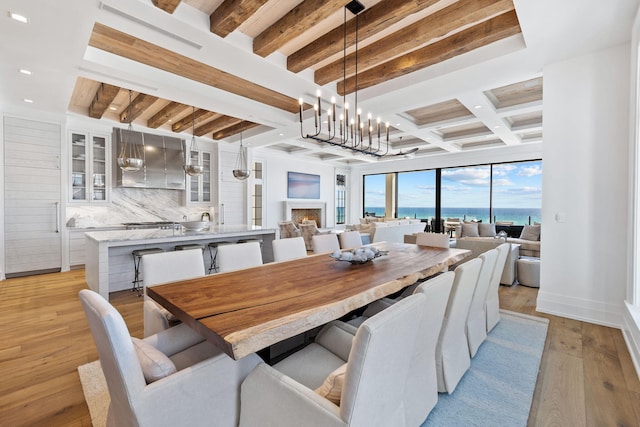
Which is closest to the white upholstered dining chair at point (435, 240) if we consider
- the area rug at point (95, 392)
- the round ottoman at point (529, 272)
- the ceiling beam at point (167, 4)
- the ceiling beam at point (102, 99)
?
the round ottoman at point (529, 272)

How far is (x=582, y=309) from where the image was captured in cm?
304

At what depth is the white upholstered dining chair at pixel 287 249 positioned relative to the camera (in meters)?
2.91

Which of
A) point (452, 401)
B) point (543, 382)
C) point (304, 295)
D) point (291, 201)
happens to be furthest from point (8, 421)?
Result: point (291, 201)

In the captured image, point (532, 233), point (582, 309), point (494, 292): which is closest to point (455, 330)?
point (494, 292)

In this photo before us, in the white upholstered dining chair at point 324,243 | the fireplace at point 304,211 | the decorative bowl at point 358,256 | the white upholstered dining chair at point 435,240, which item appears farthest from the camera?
the fireplace at point 304,211

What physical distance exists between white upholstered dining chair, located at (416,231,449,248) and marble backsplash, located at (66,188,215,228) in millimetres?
5112

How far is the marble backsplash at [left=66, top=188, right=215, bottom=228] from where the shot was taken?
218 inches

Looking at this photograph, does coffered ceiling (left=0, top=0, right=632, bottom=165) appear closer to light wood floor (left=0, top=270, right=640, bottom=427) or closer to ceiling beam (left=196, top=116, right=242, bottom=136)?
ceiling beam (left=196, top=116, right=242, bottom=136)

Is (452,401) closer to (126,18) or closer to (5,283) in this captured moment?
(126,18)

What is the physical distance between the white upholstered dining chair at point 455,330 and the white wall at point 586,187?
210cm

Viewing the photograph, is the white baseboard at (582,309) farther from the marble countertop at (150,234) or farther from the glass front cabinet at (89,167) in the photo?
the glass front cabinet at (89,167)

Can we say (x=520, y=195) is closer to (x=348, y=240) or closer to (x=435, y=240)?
(x=435, y=240)

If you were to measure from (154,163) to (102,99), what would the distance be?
5.90 feet

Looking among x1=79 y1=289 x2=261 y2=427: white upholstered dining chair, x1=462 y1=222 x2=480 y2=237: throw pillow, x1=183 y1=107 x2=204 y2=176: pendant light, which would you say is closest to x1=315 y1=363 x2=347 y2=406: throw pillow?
x1=79 y1=289 x2=261 y2=427: white upholstered dining chair
